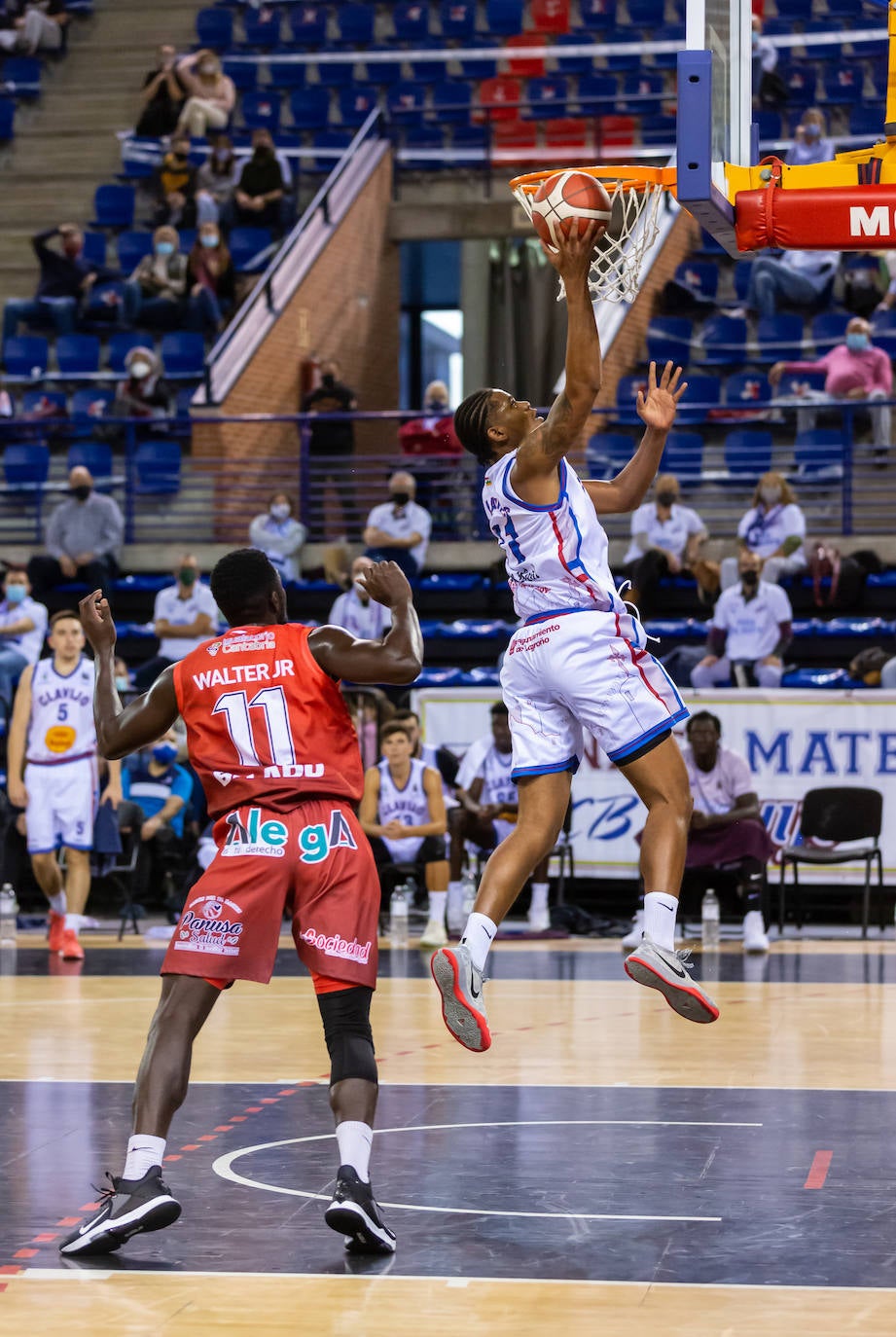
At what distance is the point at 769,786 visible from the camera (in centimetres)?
1451

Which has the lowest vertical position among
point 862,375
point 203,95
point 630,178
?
point 630,178

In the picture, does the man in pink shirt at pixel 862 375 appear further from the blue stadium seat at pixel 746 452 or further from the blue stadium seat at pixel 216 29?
the blue stadium seat at pixel 216 29

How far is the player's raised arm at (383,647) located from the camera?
Answer: 532cm

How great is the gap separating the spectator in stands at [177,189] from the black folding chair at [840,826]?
11663 millimetres

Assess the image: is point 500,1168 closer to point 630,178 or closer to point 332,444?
point 630,178

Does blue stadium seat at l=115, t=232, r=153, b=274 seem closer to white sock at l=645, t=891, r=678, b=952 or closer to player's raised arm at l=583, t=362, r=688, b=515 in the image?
player's raised arm at l=583, t=362, r=688, b=515

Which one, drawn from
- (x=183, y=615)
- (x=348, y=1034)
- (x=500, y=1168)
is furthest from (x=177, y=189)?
(x=348, y=1034)

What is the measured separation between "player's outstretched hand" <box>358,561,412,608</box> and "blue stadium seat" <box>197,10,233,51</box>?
20.7 meters

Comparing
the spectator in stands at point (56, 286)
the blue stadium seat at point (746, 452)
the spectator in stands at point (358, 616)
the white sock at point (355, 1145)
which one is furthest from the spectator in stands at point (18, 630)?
the white sock at point (355, 1145)

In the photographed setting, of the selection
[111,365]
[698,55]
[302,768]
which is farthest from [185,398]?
[302,768]

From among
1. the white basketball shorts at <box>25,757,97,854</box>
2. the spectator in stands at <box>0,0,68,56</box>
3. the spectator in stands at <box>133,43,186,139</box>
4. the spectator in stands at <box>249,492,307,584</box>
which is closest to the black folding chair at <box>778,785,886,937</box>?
the white basketball shorts at <box>25,757,97,854</box>

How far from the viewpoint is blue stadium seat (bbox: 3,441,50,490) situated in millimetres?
19812

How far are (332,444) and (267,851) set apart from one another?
14736mm

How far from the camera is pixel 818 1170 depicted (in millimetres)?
6250
